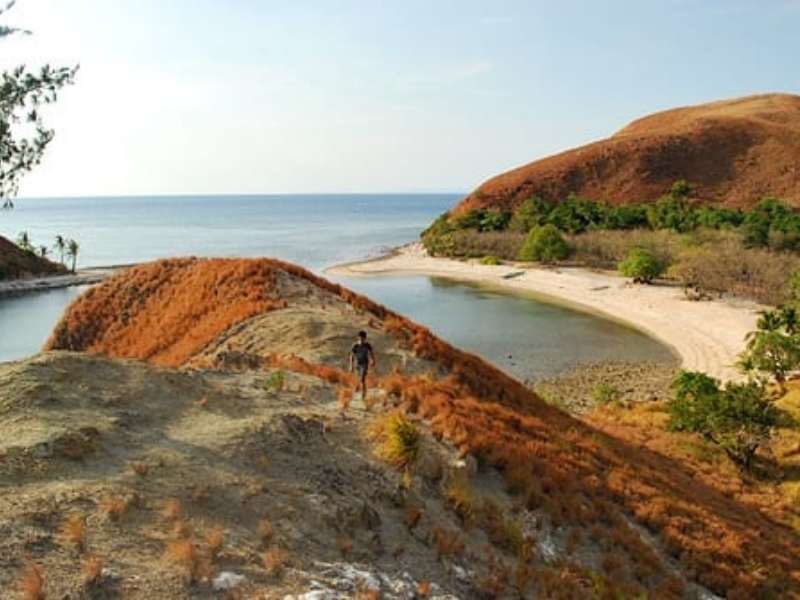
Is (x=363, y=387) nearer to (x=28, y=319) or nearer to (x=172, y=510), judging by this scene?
(x=172, y=510)

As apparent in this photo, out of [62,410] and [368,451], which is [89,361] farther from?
[368,451]

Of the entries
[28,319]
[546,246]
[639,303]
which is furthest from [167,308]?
[546,246]

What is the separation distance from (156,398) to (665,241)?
75.5m

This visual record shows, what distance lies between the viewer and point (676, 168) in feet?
418

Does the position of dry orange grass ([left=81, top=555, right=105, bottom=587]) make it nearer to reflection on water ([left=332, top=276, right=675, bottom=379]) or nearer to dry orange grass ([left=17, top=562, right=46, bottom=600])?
dry orange grass ([left=17, top=562, right=46, bottom=600])

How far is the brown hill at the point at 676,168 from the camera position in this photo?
119938 millimetres

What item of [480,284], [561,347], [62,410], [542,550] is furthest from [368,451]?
[480,284]

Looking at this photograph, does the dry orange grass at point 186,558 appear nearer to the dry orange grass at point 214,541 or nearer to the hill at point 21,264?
the dry orange grass at point 214,541

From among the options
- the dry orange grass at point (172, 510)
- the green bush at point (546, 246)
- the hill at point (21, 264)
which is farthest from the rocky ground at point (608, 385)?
the hill at point (21, 264)

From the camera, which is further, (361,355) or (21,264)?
(21,264)

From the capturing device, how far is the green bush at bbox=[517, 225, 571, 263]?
296 ft

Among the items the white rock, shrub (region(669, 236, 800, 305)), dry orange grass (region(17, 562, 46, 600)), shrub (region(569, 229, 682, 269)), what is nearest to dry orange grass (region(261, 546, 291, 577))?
the white rock

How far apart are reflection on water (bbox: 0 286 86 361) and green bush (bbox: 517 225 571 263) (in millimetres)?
53219

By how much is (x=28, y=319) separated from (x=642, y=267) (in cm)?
5906
